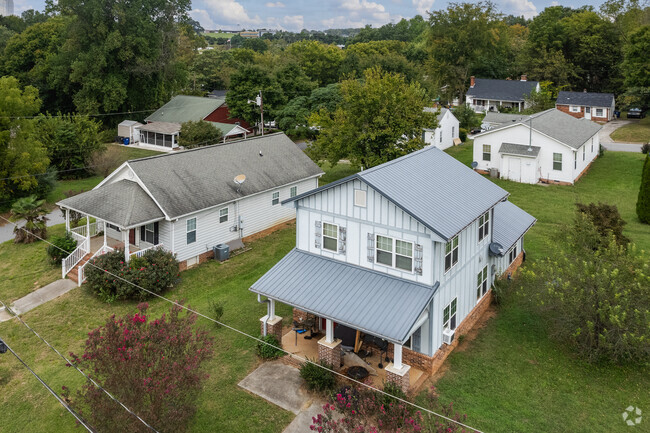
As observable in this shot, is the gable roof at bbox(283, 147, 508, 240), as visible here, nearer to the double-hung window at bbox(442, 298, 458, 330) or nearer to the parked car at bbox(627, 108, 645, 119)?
the double-hung window at bbox(442, 298, 458, 330)

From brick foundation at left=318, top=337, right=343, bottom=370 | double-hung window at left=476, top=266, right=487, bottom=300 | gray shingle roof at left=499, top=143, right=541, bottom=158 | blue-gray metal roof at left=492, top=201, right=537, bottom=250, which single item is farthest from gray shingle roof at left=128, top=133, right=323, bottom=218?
gray shingle roof at left=499, top=143, right=541, bottom=158

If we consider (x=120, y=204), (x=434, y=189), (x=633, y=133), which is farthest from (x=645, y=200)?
(x=633, y=133)

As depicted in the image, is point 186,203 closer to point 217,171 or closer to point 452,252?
point 217,171

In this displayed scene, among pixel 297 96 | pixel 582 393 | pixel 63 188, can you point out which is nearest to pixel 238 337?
pixel 582 393

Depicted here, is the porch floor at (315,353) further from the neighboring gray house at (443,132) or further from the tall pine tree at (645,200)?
the neighboring gray house at (443,132)

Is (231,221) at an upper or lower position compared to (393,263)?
lower

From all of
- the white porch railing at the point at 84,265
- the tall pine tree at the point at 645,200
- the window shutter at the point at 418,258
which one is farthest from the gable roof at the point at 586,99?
the white porch railing at the point at 84,265
